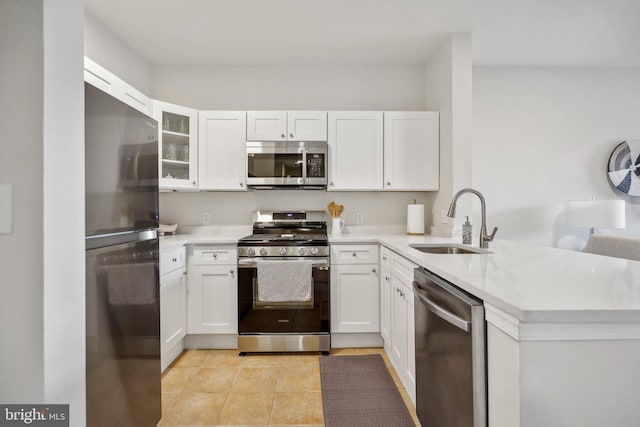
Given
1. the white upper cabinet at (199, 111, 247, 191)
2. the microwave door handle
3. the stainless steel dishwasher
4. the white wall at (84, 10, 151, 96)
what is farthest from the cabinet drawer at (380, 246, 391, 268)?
the white wall at (84, 10, 151, 96)

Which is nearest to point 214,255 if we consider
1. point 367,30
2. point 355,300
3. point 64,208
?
point 355,300

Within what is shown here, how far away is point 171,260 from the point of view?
2459mm

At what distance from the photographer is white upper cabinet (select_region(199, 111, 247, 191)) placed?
9.85ft

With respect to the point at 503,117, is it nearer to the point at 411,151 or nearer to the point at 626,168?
the point at 411,151

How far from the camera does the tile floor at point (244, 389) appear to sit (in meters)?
1.85

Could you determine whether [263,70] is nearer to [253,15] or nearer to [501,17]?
[253,15]

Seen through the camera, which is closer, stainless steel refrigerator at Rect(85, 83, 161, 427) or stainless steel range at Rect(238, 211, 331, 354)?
stainless steel refrigerator at Rect(85, 83, 161, 427)

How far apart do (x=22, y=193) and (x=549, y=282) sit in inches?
61.6

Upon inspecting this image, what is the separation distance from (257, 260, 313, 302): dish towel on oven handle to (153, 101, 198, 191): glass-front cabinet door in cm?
108

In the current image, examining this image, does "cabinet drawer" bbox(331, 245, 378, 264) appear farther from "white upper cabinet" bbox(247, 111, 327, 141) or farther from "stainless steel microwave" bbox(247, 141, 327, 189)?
"white upper cabinet" bbox(247, 111, 327, 141)

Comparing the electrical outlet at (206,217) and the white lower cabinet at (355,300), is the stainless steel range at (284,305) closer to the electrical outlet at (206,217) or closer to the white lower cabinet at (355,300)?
the white lower cabinet at (355,300)

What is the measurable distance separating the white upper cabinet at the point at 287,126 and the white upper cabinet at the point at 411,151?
2.10 ft

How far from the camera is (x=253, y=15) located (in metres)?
2.46

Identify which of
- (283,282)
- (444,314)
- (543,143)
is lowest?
(283,282)
